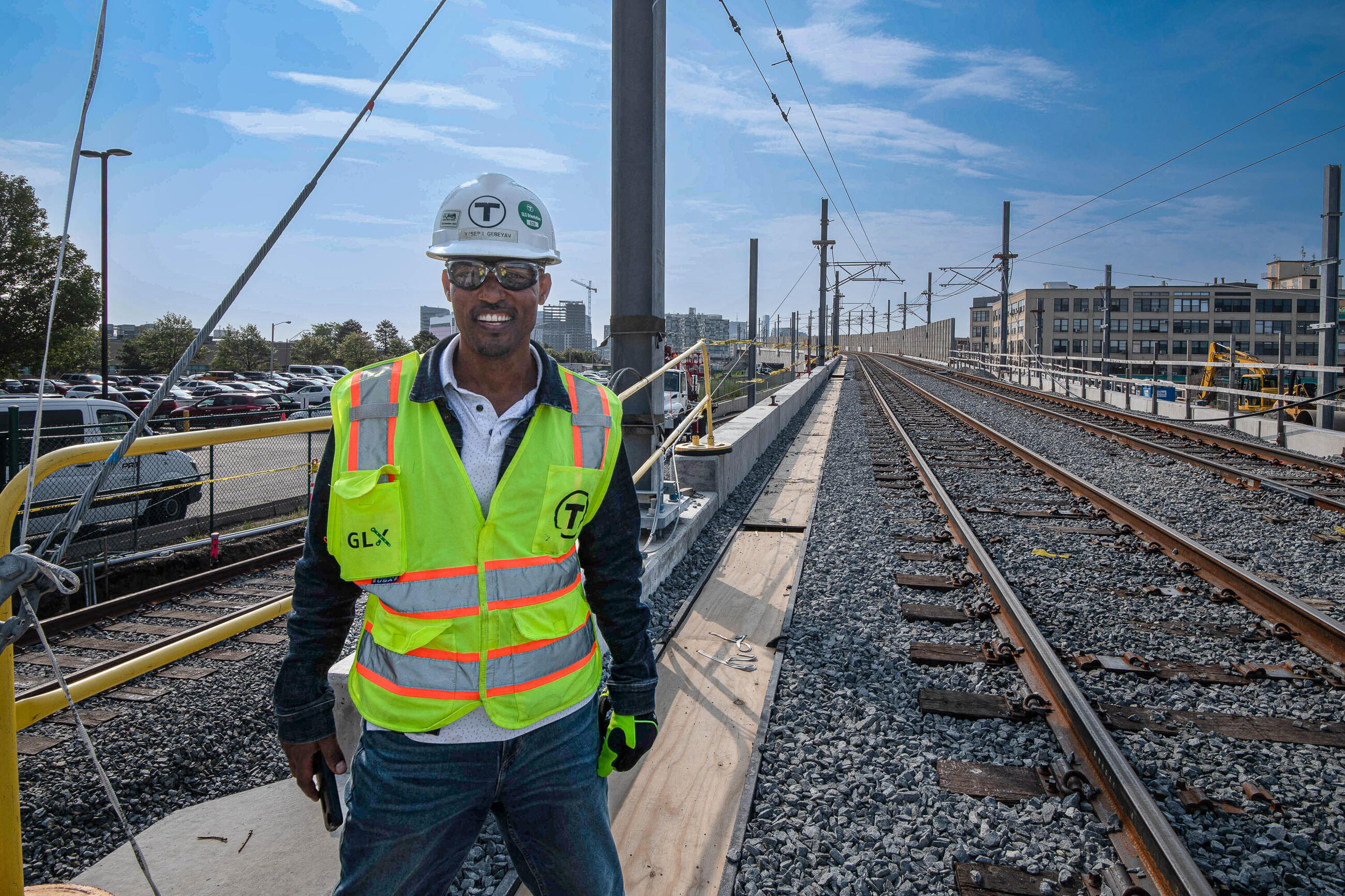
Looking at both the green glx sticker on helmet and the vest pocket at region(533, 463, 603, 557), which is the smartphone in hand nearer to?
the vest pocket at region(533, 463, 603, 557)

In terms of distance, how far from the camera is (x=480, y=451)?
6.13 ft

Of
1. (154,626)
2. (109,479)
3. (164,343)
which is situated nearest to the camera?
(154,626)

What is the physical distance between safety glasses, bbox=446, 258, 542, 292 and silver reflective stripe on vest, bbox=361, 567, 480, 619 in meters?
0.71

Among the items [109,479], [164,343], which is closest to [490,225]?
[109,479]

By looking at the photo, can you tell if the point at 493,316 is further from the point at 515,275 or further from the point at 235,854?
the point at 235,854

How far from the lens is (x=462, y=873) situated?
2828 millimetres

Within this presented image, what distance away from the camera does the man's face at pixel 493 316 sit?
193 cm

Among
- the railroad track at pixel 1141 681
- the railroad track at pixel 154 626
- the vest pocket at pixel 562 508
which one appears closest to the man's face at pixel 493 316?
the vest pocket at pixel 562 508

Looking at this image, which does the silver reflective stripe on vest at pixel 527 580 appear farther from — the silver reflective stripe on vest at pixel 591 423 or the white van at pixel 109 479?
the white van at pixel 109 479

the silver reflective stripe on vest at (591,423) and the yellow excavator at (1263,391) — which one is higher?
Answer: the yellow excavator at (1263,391)

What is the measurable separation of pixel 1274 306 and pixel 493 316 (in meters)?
105

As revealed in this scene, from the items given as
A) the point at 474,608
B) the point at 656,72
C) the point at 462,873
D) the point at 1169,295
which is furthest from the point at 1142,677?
the point at 1169,295

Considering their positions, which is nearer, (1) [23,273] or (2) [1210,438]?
(2) [1210,438]

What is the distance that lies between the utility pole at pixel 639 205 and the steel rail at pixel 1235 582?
14.5ft
